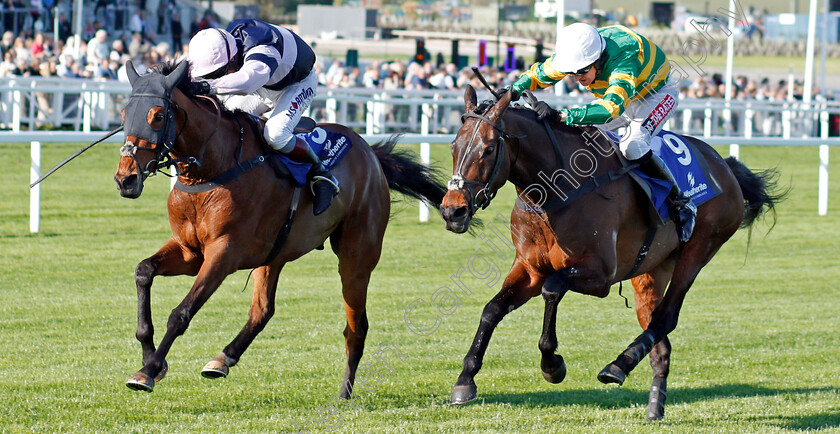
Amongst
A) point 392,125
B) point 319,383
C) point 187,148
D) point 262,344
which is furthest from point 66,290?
point 392,125

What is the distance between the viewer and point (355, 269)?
5941 mm

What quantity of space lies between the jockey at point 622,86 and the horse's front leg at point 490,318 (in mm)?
776

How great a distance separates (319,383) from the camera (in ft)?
19.4

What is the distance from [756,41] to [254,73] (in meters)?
50.6

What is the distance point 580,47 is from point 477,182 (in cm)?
96

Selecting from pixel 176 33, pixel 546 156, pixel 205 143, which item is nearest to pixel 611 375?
pixel 546 156

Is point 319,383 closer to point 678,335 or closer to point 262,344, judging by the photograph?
point 262,344

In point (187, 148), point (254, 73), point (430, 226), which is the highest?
point (254, 73)

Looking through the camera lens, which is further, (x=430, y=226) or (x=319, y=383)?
(x=430, y=226)

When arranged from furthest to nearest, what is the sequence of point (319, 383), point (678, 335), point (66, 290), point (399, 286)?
point (399, 286) < point (66, 290) < point (678, 335) < point (319, 383)

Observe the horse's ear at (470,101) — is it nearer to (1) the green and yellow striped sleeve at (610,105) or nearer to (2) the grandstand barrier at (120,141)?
(1) the green and yellow striped sleeve at (610,105)

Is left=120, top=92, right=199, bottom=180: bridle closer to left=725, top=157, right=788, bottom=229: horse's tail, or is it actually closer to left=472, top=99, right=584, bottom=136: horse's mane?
left=472, top=99, right=584, bottom=136: horse's mane

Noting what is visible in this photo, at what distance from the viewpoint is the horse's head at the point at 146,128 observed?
4543 mm

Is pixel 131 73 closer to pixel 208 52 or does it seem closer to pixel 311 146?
pixel 208 52
